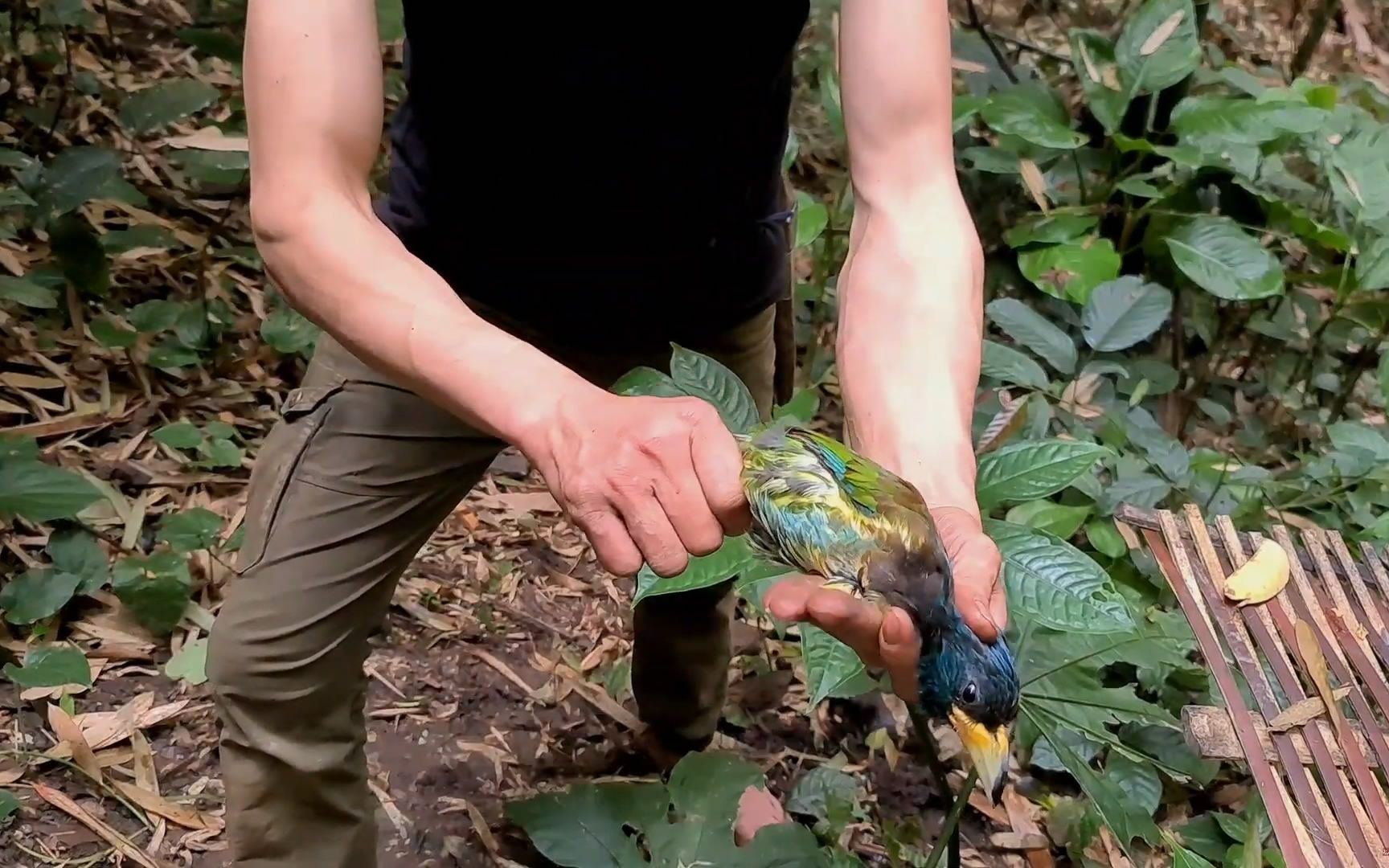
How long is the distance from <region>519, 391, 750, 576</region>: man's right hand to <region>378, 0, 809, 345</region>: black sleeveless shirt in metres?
0.49

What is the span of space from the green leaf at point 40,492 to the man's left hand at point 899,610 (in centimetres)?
134

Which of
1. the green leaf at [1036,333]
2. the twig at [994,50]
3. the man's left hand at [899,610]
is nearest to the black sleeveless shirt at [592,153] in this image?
the man's left hand at [899,610]

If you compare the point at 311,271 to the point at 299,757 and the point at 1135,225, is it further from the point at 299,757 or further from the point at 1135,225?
the point at 1135,225

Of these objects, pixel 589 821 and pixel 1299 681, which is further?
pixel 589 821

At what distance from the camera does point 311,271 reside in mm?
1101

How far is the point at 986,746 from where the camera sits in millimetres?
1055

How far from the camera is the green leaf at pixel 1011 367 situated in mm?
2205

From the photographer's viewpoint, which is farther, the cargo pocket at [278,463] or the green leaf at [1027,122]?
the green leaf at [1027,122]

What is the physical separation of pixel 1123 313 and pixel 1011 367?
0.36m

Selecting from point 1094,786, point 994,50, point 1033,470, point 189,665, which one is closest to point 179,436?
point 189,665

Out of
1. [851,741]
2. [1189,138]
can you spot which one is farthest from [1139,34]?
[851,741]

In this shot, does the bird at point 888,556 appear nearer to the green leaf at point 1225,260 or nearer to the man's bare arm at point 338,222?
the man's bare arm at point 338,222

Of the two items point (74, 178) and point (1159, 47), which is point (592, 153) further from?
point (1159, 47)

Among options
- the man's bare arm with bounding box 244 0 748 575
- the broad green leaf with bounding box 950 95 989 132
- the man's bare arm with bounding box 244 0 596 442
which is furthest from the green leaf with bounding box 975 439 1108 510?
the broad green leaf with bounding box 950 95 989 132
